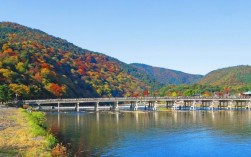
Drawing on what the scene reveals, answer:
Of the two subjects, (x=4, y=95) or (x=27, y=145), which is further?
(x=4, y=95)

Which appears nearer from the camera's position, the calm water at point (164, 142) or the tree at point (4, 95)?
the calm water at point (164, 142)

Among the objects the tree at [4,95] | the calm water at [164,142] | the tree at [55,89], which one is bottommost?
the calm water at [164,142]

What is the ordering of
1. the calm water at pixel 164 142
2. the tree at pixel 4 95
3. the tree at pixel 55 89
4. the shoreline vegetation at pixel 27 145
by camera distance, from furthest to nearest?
1. the tree at pixel 55 89
2. the tree at pixel 4 95
3. the calm water at pixel 164 142
4. the shoreline vegetation at pixel 27 145

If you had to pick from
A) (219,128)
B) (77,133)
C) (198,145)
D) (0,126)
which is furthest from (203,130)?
(0,126)

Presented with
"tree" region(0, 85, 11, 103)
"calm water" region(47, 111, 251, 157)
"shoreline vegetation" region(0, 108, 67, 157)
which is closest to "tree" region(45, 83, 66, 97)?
"tree" region(0, 85, 11, 103)

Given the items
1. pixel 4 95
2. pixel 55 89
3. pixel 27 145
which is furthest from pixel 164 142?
pixel 55 89

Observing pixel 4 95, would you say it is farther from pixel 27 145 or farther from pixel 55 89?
pixel 27 145

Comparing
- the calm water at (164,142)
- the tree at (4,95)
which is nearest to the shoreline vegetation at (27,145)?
the calm water at (164,142)

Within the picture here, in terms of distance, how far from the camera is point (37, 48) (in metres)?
195

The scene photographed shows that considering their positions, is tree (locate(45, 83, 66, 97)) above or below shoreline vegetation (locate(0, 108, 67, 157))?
above

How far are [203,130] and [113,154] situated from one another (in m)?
28.0

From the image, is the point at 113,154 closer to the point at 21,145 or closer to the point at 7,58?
the point at 21,145

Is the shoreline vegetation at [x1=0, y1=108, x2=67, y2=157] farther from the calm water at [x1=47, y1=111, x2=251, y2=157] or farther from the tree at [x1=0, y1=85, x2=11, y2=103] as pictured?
the tree at [x1=0, y1=85, x2=11, y2=103]

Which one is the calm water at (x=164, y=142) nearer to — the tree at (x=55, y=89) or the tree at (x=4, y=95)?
the tree at (x=4, y=95)
